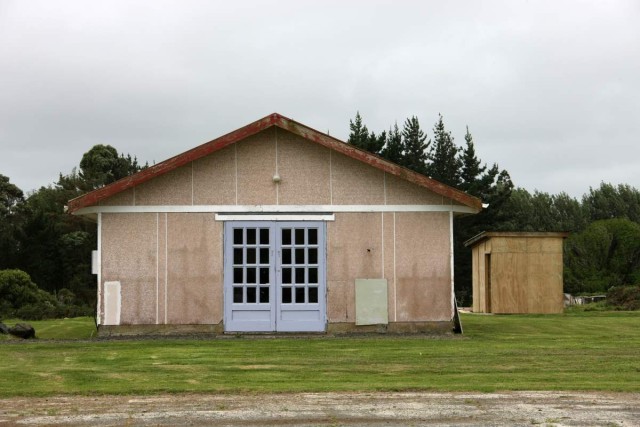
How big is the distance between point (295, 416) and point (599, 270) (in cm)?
4196

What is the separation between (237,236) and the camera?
19.2 meters

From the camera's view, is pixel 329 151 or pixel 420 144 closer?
pixel 329 151

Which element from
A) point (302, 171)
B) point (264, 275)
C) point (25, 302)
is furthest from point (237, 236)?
point (25, 302)

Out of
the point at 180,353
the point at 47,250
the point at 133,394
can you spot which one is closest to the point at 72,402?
the point at 133,394

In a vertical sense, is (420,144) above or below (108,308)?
above

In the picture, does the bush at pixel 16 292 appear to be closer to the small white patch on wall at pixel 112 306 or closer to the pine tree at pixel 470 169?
the small white patch on wall at pixel 112 306

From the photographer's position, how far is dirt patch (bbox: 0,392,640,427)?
8648mm

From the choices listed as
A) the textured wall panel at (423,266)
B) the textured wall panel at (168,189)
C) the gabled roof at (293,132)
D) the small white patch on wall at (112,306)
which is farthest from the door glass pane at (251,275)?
the textured wall panel at (423,266)

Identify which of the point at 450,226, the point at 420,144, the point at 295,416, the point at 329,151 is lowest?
the point at 295,416

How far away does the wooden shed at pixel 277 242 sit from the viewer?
19.1m

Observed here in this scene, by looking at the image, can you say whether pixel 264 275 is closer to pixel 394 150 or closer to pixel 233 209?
pixel 233 209

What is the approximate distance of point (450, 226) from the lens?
19359 millimetres

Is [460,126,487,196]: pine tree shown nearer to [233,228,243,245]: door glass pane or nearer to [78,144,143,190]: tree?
[78,144,143,190]: tree

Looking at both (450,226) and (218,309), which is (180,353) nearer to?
(218,309)
